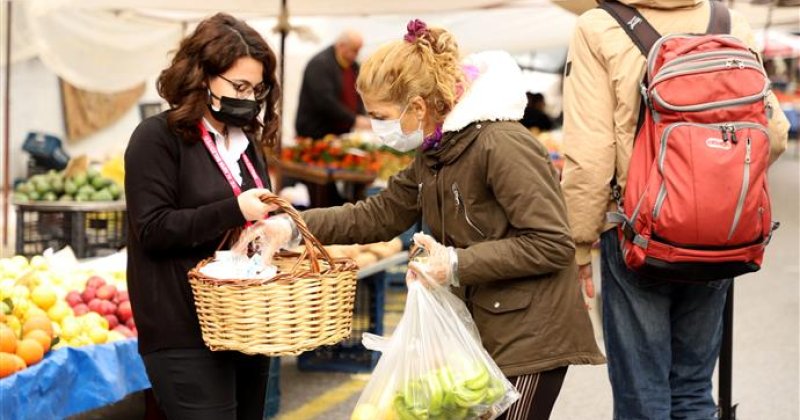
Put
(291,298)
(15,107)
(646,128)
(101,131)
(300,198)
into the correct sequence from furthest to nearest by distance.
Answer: (101,131) → (15,107) → (300,198) → (646,128) → (291,298)

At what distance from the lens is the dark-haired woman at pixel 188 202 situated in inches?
126

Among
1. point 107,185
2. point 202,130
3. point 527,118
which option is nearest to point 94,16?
point 107,185

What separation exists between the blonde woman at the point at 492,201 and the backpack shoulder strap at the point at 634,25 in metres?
0.75

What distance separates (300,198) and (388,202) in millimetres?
6340

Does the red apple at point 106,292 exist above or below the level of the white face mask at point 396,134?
below

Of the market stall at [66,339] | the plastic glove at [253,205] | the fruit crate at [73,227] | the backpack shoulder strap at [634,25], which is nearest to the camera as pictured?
the plastic glove at [253,205]

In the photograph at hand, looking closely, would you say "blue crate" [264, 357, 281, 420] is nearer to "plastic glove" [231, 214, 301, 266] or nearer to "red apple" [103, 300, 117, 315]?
"red apple" [103, 300, 117, 315]

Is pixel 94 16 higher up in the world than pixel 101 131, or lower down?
higher up

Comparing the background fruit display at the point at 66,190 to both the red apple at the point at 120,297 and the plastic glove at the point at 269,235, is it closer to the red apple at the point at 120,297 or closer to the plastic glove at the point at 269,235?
the red apple at the point at 120,297

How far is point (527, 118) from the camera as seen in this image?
1381cm

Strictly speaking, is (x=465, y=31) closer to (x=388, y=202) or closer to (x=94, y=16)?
(x=94, y=16)

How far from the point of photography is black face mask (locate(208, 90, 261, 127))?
329cm

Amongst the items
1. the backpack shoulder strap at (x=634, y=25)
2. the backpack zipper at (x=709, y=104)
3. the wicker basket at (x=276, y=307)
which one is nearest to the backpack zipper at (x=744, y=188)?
the backpack zipper at (x=709, y=104)

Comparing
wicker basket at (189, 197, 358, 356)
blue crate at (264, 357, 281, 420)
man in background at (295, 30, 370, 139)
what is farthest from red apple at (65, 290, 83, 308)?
man in background at (295, 30, 370, 139)
